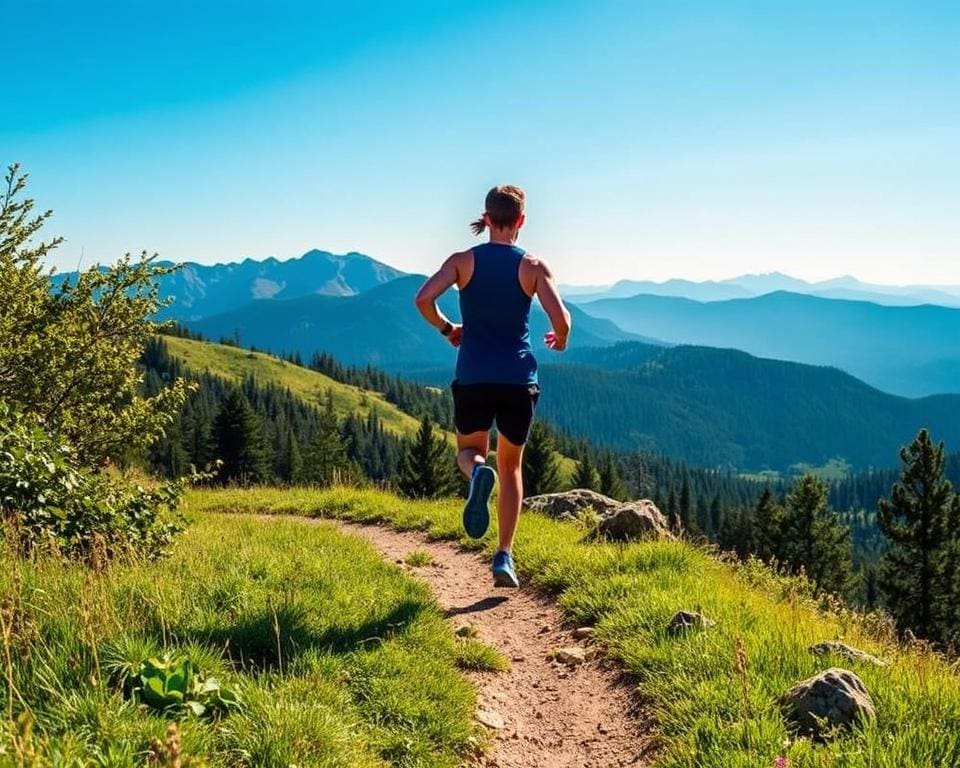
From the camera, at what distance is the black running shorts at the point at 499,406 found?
6754 millimetres

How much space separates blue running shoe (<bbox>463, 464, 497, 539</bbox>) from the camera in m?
6.78

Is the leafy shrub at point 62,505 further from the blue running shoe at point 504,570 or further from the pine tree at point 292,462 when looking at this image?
the pine tree at point 292,462

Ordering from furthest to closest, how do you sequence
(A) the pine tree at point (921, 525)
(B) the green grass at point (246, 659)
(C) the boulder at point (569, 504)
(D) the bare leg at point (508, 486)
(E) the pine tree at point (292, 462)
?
(E) the pine tree at point (292, 462), (A) the pine tree at point (921, 525), (C) the boulder at point (569, 504), (D) the bare leg at point (508, 486), (B) the green grass at point (246, 659)

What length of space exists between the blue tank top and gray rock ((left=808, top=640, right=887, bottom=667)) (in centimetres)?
350

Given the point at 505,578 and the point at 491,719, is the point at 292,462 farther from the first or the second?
the point at 491,719

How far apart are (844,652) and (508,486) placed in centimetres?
341

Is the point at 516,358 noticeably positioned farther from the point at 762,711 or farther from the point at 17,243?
the point at 17,243

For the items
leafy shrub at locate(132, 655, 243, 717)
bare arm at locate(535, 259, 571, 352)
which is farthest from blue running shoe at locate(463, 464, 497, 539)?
leafy shrub at locate(132, 655, 243, 717)

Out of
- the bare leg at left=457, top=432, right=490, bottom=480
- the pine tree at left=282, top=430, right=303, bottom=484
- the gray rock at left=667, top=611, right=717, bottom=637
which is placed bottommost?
the pine tree at left=282, top=430, right=303, bottom=484

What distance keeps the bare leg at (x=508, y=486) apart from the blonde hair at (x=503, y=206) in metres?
2.24

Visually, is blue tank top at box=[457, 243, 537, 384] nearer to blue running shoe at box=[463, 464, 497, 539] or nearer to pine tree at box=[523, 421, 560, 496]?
blue running shoe at box=[463, 464, 497, 539]

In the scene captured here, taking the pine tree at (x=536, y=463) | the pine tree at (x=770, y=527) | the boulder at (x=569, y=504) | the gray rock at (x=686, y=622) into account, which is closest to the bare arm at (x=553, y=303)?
the gray rock at (x=686, y=622)

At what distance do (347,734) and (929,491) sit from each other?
154 feet

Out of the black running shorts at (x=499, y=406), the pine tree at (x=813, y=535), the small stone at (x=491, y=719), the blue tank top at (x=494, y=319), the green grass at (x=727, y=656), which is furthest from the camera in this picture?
the pine tree at (x=813, y=535)
